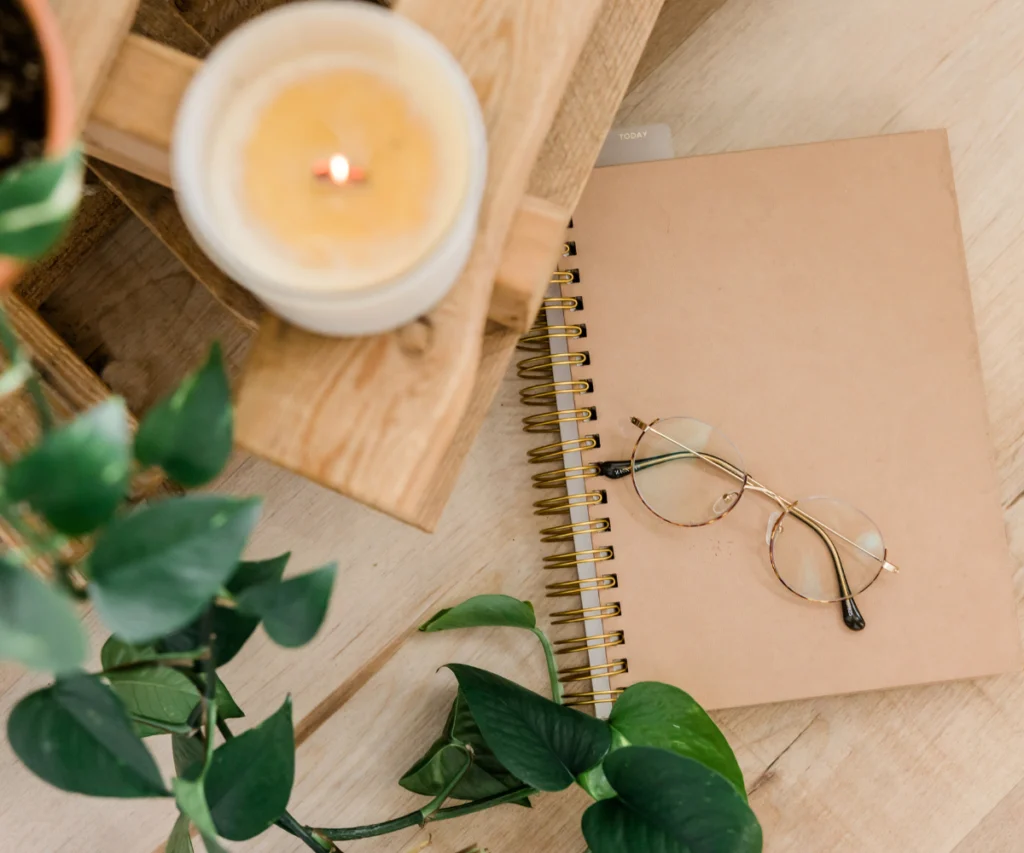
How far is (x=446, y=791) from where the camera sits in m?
0.51

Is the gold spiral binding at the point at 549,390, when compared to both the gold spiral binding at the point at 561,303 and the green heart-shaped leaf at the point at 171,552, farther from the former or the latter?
the green heart-shaped leaf at the point at 171,552

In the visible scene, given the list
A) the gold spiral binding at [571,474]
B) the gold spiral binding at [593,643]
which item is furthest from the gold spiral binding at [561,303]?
the gold spiral binding at [593,643]

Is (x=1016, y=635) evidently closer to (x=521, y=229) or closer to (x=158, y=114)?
(x=521, y=229)

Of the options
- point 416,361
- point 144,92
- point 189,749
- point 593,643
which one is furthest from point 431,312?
point 593,643

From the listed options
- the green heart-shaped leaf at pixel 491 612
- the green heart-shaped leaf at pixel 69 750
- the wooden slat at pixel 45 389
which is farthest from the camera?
the green heart-shaped leaf at pixel 491 612

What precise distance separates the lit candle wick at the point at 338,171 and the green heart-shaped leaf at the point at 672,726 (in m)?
0.33

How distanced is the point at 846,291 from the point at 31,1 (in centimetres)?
51

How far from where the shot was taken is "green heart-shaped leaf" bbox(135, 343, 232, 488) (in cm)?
25

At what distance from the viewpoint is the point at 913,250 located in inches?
23.5

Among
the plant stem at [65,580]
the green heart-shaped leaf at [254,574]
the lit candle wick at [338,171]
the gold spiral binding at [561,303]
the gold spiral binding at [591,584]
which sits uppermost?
the lit candle wick at [338,171]

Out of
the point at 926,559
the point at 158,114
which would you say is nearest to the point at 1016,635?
the point at 926,559

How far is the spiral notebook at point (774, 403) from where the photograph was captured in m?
0.58

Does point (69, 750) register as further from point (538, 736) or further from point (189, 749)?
point (538, 736)

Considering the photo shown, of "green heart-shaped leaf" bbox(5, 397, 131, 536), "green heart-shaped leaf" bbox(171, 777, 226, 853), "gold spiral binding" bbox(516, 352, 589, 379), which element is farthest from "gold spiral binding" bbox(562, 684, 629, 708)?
"green heart-shaped leaf" bbox(5, 397, 131, 536)
